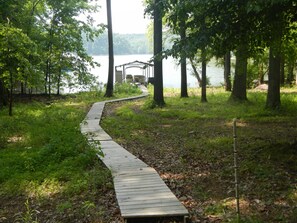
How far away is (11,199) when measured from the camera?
600 centimetres

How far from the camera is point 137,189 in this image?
217 inches

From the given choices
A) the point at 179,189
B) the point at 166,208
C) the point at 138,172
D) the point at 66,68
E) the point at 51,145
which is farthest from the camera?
the point at 66,68

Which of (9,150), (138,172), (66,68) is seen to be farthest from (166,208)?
(66,68)

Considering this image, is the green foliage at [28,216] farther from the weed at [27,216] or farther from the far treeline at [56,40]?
the far treeline at [56,40]

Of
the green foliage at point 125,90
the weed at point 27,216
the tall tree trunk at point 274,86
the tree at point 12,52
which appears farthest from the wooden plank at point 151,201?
the green foliage at point 125,90

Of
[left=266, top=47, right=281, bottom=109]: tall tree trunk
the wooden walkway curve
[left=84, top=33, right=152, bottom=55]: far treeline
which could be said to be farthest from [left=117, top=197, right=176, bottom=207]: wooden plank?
[left=84, top=33, right=152, bottom=55]: far treeline

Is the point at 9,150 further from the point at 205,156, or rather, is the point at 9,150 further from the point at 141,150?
the point at 205,156

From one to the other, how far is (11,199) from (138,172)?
2.32 metres

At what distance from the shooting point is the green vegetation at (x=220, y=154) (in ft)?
16.5

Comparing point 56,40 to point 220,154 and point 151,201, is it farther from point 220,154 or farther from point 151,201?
point 151,201

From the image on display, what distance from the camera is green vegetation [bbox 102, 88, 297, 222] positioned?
5020mm

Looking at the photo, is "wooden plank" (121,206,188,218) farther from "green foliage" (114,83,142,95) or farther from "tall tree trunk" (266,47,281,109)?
"green foliage" (114,83,142,95)

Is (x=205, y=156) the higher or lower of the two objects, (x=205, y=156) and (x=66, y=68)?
the lower

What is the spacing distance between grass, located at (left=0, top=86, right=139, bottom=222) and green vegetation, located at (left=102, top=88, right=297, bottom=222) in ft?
4.36
